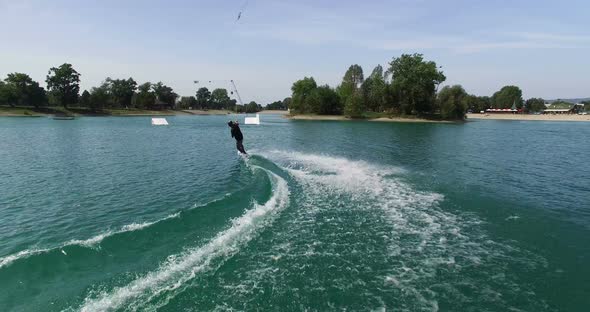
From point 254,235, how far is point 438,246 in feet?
23.3

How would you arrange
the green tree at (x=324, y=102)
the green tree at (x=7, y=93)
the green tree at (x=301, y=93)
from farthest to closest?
the green tree at (x=301, y=93) < the green tree at (x=324, y=102) < the green tree at (x=7, y=93)

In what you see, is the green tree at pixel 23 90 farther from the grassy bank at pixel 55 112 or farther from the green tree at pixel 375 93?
the green tree at pixel 375 93

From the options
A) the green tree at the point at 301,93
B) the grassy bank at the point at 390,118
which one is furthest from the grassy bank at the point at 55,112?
the grassy bank at the point at 390,118

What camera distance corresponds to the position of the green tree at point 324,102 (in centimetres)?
16000

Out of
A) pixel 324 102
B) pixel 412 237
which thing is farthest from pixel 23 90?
pixel 412 237

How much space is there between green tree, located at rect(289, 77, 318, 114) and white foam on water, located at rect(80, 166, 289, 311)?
153 metres

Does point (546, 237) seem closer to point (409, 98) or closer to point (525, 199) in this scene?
point (525, 199)

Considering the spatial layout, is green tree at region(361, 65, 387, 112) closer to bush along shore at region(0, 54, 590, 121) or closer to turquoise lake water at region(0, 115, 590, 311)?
bush along shore at region(0, 54, 590, 121)

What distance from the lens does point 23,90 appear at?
14575 centimetres

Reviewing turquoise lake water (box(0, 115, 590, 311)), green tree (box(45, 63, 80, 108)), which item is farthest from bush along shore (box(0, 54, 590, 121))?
turquoise lake water (box(0, 115, 590, 311))

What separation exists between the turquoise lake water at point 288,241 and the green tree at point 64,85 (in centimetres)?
16055

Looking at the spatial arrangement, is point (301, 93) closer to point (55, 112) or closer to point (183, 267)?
point (55, 112)

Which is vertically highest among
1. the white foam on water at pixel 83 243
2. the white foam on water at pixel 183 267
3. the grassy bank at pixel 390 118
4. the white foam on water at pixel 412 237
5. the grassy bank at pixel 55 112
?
the grassy bank at pixel 55 112

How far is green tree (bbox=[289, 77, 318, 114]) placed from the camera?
6601 inches
